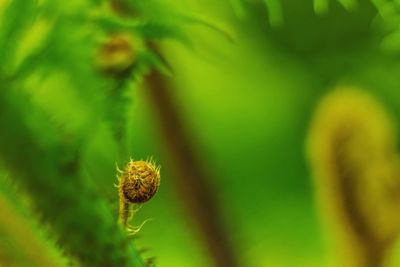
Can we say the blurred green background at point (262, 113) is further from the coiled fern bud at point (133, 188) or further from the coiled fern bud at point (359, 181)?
the coiled fern bud at point (133, 188)

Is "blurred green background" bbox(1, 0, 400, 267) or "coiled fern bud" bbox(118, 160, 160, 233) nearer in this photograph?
"coiled fern bud" bbox(118, 160, 160, 233)

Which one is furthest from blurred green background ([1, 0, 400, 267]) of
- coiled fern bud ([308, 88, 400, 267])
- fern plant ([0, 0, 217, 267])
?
fern plant ([0, 0, 217, 267])

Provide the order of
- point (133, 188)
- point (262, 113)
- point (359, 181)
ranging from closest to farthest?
point (133, 188) → point (359, 181) → point (262, 113)

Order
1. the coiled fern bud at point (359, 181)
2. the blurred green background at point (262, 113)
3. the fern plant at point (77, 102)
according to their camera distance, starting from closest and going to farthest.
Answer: the fern plant at point (77, 102), the coiled fern bud at point (359, 181), the blurred green background at point (262, 113)

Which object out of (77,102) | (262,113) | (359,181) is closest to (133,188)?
(77,102)

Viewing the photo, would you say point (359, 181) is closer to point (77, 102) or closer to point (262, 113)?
point (262, 113)

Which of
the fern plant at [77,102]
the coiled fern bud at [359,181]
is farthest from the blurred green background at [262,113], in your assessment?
the fern plant at [77,102]

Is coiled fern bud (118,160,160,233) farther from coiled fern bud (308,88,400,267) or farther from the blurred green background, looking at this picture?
the blurred green background

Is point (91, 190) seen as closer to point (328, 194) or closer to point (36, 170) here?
point (36, 170)

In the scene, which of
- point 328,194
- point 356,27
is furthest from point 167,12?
point 356,27
